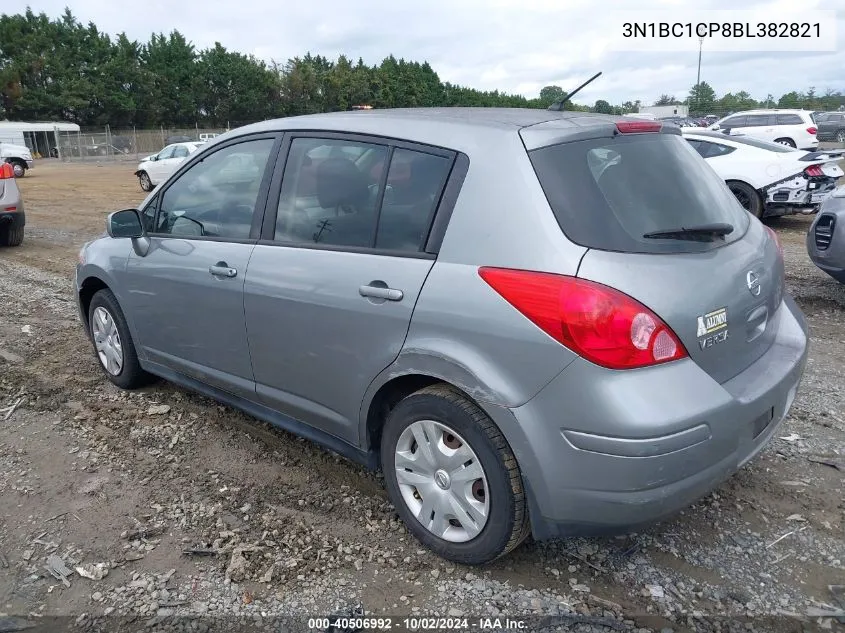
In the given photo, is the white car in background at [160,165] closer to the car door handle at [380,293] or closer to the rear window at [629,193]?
the car door handle at [380,293]

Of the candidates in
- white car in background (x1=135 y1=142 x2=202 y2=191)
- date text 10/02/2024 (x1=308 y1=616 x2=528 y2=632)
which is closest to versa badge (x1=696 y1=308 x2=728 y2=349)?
date text 10/02/2024 (x1=308 y1=616 x2=528 y2=632)

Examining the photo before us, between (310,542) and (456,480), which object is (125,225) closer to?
(310,542)

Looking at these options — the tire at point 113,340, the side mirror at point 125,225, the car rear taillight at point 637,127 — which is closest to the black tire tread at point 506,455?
the car rear taillight at point 637,127

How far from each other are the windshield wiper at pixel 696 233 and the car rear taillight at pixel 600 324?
359mm

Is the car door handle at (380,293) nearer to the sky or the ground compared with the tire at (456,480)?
nearer to the sky

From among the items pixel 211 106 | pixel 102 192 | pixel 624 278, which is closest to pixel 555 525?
pixel 624 278

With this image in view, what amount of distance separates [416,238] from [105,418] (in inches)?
102

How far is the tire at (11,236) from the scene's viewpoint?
399 inches

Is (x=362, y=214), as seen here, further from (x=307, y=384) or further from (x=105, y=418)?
(x=105, y=418)

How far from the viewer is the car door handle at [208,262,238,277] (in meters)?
3.33

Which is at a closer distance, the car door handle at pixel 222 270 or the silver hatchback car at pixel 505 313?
the silver hatchback car at pixel 505 313

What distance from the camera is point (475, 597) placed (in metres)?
2.58

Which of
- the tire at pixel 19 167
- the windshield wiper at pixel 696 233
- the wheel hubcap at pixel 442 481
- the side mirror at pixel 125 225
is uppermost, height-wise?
the tire at pixel 19 167

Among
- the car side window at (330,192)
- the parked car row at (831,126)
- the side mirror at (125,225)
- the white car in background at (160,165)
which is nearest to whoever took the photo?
the car side window at (330,192)
